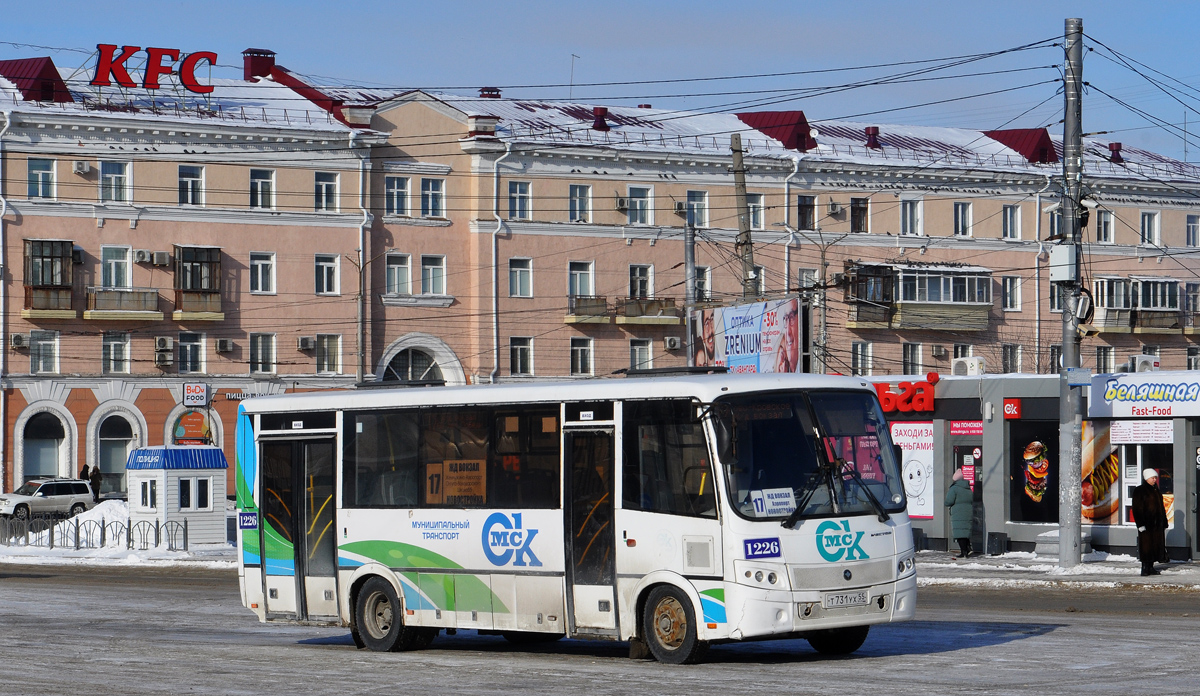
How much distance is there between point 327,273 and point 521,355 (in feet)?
26.8

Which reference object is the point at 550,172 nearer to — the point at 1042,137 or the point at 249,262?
the point at 249,262

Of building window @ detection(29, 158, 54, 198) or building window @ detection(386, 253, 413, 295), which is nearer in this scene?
building window @ detection(29, 158, 54, 198)

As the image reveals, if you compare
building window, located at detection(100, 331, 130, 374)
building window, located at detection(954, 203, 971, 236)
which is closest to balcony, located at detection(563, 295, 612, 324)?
building window, located at detection(954, 203, 971, 236)

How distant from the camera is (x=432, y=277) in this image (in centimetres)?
6494

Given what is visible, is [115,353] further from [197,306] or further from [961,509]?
[961,509]

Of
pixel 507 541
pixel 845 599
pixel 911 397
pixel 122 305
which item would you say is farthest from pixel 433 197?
pixel 845 599

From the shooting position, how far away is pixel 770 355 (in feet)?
125

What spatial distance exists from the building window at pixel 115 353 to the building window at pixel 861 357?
29050 mm

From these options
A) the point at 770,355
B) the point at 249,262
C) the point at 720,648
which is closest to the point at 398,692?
the point at 720,648

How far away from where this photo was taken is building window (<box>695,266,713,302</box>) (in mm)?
68125

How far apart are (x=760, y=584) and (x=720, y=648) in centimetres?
221

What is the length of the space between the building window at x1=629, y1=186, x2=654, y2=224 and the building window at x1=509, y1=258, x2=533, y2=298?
192 inches

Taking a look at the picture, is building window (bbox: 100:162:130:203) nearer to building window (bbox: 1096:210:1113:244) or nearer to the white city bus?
building window (bbox: 1096:210:1113:244)

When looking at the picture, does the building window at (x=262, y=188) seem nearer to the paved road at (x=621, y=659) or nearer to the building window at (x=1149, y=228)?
the building window at (x=1149, y=228)
